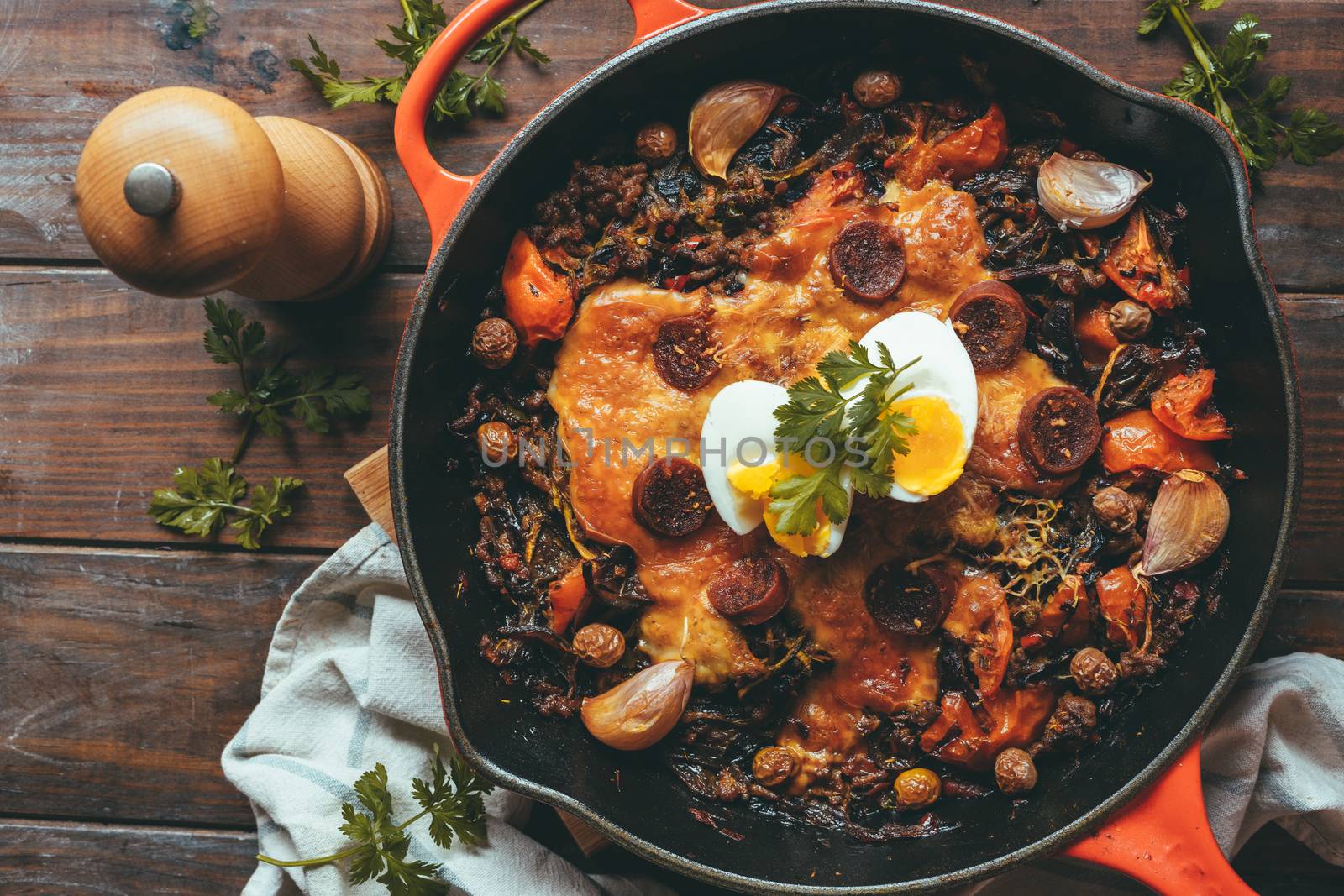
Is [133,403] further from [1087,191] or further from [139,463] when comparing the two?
[1087,191]

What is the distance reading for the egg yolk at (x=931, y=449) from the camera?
113 inches

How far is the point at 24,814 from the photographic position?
3.79 m

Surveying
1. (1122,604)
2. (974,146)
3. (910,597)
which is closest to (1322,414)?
(1122,604)

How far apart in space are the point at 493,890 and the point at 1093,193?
3.26 meters

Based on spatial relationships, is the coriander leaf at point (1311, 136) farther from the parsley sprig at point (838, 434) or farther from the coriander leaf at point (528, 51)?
the coriander leaf at point (528, 51)

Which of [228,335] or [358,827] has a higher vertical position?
[228,335]

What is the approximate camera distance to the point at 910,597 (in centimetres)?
307

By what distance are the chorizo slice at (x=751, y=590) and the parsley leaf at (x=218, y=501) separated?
177cm

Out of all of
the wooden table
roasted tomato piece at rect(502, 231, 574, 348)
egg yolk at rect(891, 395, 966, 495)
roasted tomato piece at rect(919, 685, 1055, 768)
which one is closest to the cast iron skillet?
roasted tomato piece at rect(502, 231, 574, 348)

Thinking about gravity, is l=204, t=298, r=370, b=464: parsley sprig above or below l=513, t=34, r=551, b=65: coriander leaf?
below

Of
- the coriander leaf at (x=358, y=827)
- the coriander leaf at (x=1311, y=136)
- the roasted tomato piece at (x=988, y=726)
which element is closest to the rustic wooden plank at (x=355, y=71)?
the coriander leaf at (x=1311, y=136)

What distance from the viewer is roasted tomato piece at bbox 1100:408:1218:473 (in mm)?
3145

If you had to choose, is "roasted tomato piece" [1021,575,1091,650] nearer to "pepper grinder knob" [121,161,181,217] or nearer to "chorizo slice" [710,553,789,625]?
"chorizo slice" [710,553,789,625]

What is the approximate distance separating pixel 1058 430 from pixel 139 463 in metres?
3.55
